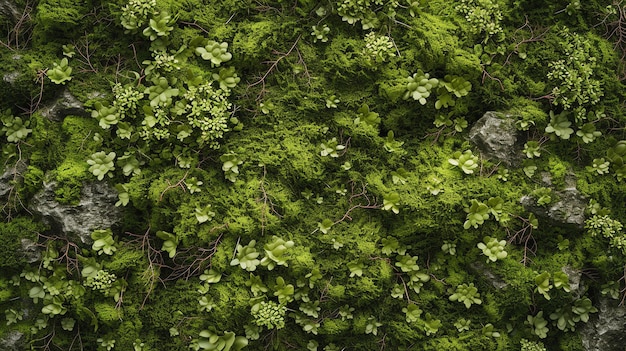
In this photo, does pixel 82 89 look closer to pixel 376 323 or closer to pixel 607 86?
pixel 376 323

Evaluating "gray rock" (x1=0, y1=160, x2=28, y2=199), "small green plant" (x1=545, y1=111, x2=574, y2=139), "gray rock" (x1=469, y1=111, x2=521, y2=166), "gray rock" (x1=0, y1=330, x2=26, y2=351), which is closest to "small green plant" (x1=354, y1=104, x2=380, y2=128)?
"gray rock" (x1=469, y1=111, x2=521, y2=166)

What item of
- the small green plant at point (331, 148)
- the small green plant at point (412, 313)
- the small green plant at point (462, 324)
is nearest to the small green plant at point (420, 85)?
the small green plant at point (331, 148)

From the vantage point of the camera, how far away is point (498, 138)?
3.34 metres

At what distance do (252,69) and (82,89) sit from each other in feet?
3.69

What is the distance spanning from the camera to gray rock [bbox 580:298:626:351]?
3.33 m

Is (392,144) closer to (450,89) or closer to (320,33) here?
(450,89)

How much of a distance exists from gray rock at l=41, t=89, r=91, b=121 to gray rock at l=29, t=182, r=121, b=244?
467 millimetres

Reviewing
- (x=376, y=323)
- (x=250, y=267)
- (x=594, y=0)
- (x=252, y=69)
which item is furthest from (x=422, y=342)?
(x=594, y=0)

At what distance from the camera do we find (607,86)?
3434mm

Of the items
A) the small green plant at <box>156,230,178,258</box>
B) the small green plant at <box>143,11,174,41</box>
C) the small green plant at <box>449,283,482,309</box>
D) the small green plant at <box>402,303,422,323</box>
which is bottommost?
the small green plant at <box>402,303,422,323</box>

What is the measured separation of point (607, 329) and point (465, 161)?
1.47 m

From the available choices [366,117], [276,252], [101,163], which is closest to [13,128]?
[101,163]

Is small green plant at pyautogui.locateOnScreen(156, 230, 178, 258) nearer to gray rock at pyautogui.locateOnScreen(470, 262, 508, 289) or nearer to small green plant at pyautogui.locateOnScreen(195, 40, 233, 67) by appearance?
small green plant at pyautogui.locateOnScreen(195, 40, 233, 67)

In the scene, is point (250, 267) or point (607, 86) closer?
point (250, 267)
